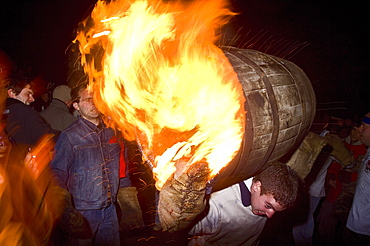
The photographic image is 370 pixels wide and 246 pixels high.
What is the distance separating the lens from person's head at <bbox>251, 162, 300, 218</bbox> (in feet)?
7.42

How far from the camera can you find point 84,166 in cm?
318

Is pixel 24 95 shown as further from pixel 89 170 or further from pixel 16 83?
pixel 89 170

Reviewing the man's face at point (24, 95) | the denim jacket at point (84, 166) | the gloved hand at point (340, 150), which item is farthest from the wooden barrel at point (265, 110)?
the man's face at point (24, 95)

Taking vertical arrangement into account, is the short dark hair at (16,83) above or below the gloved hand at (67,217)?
above

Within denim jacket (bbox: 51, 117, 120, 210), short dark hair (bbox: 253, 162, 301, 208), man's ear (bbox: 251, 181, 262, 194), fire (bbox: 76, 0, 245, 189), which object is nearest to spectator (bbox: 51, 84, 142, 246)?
denim jacket (bbox: 51, 117, 120, 210)

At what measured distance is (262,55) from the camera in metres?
2.30

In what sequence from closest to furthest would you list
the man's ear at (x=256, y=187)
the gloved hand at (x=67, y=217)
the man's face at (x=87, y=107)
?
the man's ear at (x=256, y=187) → the gloved hand at (x=67, y=217) → the man's face at (x=87, y=107)

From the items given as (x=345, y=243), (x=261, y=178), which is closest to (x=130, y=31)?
(x=261, y=178)

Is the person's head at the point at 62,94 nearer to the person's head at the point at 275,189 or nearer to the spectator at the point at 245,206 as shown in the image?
the spectator at the point at 245,206

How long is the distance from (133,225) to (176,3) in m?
3.32

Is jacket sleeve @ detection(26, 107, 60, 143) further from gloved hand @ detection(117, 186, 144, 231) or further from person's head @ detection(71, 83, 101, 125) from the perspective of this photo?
gloved hand @ detection(117, 186, 144, 231)

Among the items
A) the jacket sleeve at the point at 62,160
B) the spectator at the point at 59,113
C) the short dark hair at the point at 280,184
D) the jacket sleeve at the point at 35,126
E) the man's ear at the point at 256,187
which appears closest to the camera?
the short dark hair at the point at 280,184

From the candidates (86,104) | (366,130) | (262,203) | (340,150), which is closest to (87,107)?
(86,104)

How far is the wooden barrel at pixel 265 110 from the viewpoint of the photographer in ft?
6.28
